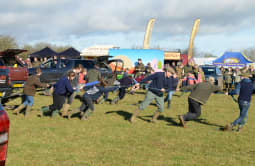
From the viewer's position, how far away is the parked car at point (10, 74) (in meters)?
10.3

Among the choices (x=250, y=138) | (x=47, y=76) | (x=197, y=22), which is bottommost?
(x=250, y=138)

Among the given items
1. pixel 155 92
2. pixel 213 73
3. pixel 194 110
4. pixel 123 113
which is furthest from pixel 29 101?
pixel 213 73

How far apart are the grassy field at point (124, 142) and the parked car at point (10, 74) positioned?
928 mm

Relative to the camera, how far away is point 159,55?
26.3m

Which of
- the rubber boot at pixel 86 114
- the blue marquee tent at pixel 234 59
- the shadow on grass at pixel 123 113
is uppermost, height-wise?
the blue marquee tent at pixel 234 59

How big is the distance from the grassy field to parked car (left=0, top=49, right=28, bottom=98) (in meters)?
0.93

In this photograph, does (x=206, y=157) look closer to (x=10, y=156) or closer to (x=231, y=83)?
(x=10, y=156)

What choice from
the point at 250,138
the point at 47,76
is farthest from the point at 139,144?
the point at 47,76

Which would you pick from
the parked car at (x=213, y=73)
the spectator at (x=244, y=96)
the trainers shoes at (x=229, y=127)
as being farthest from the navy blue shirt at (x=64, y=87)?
the parked car at (x=213, y=73)

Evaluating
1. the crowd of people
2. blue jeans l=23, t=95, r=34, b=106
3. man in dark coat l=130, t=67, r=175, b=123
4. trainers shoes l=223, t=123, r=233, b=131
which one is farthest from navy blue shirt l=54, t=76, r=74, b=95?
trainers shoes l=223, t=123, r=233, b=131

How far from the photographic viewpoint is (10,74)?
11.4 meters

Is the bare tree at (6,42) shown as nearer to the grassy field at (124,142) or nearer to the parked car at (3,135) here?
the grassy field at (124,142)

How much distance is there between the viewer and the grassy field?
18.3 feet

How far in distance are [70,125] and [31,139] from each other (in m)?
1.80
